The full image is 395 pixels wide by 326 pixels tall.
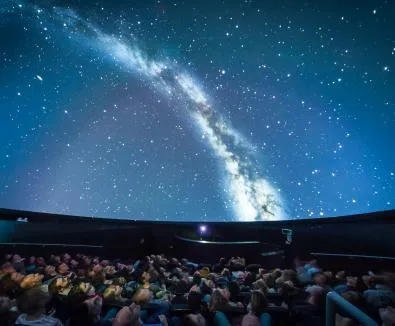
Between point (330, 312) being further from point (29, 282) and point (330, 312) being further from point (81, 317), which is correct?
point (29, 282)

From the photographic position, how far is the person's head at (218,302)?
4431 millimetres

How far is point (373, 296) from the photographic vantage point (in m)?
4.37

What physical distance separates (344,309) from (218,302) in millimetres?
3305

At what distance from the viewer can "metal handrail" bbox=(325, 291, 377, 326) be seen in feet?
4.59

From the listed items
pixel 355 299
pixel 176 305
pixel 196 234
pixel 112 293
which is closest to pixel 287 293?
pixel 355 299

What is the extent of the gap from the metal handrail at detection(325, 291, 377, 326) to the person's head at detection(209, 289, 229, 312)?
2854mm

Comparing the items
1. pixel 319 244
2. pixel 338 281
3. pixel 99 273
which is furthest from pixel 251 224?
pixel 99 273

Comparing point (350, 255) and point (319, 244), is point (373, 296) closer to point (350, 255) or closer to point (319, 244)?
point (350, 255)

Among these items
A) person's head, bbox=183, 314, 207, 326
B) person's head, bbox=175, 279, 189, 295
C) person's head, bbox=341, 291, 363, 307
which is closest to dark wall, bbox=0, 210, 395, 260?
person's head, bbox=341, 291, 363, 307

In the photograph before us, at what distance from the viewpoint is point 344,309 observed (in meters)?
1.57

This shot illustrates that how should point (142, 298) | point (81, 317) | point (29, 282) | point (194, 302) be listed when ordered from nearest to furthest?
point (81, 317) < point (194, 302) < point (142, 298) < point (29, 282)

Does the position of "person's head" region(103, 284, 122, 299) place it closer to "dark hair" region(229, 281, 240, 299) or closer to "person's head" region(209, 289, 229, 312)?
"person's head" region(209, 289, 229, 312)

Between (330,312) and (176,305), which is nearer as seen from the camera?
(330,312)

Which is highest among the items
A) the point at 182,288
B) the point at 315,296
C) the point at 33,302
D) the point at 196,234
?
the point at 196,234
